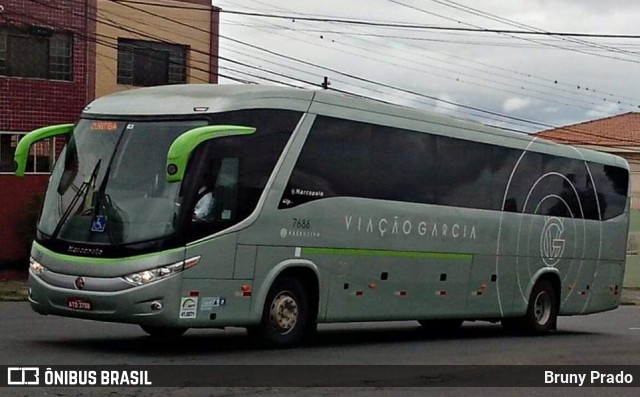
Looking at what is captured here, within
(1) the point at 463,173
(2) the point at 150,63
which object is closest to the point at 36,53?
(2) the point at 150,63

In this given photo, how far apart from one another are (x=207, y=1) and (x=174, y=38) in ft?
5.67

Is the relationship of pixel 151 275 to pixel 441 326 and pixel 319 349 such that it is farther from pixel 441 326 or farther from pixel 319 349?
pixel 441 326

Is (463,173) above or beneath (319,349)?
above

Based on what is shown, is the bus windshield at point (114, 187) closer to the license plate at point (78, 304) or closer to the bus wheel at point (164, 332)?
the license plate at point (78, 304)

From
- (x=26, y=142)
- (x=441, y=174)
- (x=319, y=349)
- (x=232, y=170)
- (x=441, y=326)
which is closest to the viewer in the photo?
(x=232, y=170)

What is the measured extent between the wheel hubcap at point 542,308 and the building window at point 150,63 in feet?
59.5

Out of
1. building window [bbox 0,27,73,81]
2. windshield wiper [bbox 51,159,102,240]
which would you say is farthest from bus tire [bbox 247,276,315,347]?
building window [bbox 0,27,73,81]

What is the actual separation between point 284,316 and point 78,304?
8.97ft

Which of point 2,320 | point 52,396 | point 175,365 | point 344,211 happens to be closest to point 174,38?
point 2,320

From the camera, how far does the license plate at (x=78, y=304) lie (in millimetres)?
13484

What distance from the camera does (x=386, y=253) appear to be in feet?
54.8

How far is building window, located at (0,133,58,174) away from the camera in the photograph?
33312 mm

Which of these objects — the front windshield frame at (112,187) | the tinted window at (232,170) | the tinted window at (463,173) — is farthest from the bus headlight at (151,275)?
the tinted window at (463,173)

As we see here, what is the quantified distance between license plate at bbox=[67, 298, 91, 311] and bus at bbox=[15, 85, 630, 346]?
0.02m
